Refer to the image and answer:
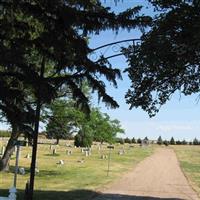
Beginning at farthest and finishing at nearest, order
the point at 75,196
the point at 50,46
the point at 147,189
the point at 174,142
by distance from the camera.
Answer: the point at 174,142
the point at 147,189
the point at 75,196
the point at 50,46

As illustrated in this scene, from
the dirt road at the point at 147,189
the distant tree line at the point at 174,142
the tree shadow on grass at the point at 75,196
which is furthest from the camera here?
the distant tree line at the point at 174,142

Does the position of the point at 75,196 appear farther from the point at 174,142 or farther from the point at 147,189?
the point at 174,142

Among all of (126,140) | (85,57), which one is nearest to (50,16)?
(85,57)

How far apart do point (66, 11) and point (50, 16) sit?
0.45 m

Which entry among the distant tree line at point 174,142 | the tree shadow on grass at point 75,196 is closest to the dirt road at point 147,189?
the tree shadow on grass at point 75,196

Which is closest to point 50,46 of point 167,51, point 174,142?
point 167,51

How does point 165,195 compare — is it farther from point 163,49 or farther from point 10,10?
point 10,10

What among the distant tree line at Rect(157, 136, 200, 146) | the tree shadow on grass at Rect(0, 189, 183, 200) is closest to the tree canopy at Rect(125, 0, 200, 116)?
the tree shadow on grass at Rect(0, 189, 183, 200)

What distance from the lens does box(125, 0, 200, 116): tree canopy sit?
14.1m

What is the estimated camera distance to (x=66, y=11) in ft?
36.4

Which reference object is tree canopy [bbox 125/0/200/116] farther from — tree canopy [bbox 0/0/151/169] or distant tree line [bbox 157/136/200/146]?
distant tree line [bbox 157/136/200/146]

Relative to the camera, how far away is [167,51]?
14.2 m

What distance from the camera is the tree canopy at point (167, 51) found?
14.1 m

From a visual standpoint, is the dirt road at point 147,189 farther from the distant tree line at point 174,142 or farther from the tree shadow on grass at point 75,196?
the distant tree line at point 174,142
